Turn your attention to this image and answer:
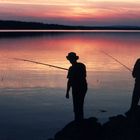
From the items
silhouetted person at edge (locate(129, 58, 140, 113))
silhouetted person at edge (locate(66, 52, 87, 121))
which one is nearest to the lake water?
silhouetted person at edge (locate(66, 52, 87, 121))

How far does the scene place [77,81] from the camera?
1041cm

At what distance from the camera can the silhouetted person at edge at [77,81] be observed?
10.2 m

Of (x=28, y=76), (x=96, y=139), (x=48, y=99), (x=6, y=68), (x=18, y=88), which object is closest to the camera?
(x=96, y=139)

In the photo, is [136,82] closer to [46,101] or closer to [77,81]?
[77,81]

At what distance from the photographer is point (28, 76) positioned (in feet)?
90.1

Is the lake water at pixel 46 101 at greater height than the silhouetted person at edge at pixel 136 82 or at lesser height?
lesser

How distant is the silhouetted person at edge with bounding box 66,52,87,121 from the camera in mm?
10188

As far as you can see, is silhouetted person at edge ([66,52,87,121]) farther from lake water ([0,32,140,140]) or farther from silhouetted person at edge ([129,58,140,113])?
lake water ([0,32,140,140])

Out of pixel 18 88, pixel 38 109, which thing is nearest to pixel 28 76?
pixel 18 88

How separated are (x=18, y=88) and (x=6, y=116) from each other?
6811 millimetres

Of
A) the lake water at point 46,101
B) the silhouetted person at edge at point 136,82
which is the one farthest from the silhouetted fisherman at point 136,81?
the lake water at point 46,101

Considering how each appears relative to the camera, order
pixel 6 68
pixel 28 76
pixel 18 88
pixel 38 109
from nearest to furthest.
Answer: pixel 38 109
pixel 18 88
pixel 28 76
pixel 6 68

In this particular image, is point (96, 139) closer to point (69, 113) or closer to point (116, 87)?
point (69, 113)

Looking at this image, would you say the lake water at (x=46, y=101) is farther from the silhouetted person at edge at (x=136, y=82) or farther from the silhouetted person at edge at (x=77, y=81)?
the silhouetted person at edge at (x=136, y=82)
